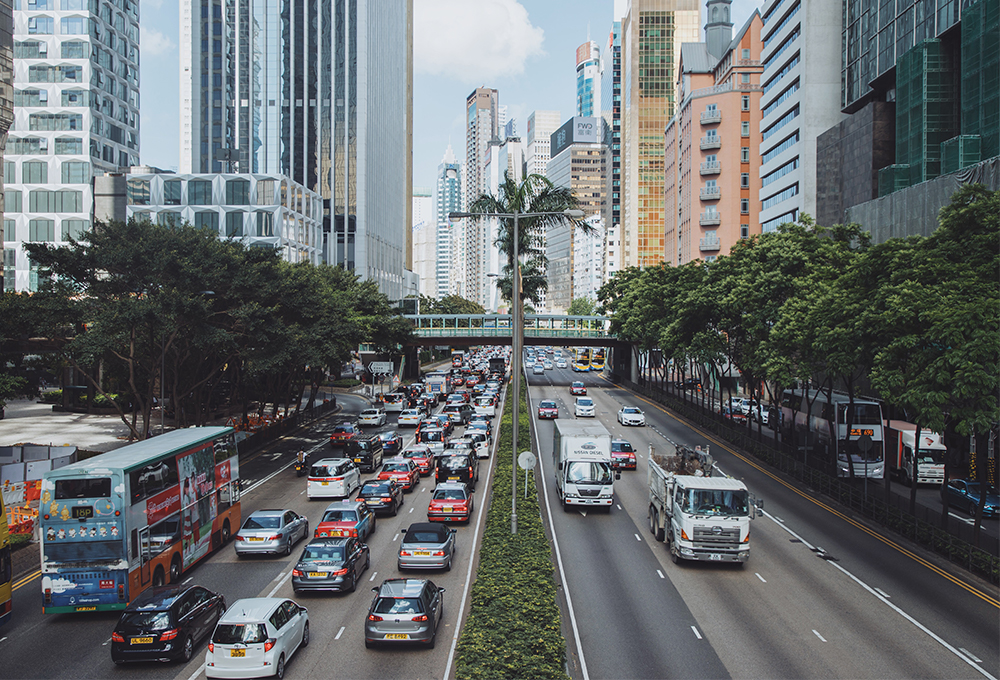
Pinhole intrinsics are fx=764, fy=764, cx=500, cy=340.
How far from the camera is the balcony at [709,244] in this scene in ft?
340

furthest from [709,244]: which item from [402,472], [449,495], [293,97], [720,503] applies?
[720,503]

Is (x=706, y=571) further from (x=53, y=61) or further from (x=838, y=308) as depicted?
(x=53, y=61)

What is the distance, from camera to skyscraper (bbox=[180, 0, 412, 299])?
134m

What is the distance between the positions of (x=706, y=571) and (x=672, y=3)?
164008 mm

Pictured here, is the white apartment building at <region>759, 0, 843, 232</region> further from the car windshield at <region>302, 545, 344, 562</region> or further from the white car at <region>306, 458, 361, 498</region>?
the car windshield at <region>302, 545, 344, 562</region>

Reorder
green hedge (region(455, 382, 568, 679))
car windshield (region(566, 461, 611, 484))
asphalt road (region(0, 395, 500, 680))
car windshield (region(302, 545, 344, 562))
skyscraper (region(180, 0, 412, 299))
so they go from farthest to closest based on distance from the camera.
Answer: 1. skyscraper (region(180, 0, 412, 299))
2. car windshield (region(566, 461, 611, 484))
3. car windshield (region(302, 545, 344, 562))
4. asphalt road (region(0, 395, 500, 680))
5. green hedge (region(455, 382, 568, 679))

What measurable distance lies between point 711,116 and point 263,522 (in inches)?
3690

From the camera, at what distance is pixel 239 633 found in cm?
1489

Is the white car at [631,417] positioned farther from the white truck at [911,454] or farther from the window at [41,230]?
the window at [41,230]

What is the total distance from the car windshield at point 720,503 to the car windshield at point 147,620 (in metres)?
14.5

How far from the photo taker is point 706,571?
2323cm

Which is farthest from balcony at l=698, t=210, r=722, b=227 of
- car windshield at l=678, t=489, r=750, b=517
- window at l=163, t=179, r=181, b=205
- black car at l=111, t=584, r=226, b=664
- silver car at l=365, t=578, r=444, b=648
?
black car at l=111, t=584, r=226, b=664

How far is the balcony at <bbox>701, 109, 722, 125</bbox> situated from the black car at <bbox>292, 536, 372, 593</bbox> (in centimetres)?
9493

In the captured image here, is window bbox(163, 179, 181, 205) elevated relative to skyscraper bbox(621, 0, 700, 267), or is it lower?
lower
